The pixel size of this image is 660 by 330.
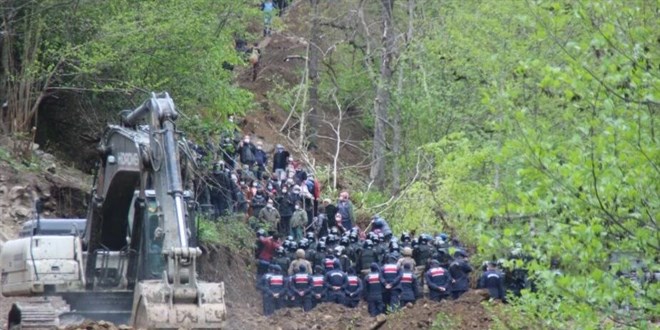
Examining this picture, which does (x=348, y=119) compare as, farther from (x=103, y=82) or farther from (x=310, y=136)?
(x=103, y=82)

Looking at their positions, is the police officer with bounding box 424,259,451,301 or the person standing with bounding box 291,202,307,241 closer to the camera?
the police officer with bounding box 424,259,451,301

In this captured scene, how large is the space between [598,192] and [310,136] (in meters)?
44.6

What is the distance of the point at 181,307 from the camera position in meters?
18.4

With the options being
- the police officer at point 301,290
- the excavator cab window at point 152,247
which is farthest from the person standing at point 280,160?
the excavator cab window at point 152,247

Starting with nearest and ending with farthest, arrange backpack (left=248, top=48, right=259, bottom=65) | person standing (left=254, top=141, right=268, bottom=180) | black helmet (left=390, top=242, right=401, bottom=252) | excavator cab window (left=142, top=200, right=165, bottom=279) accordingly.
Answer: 1. excavator cab window (left=142, top=200, right=165, bottom=279)
2. black helmet (left=390, top=242, right=401, bottom=252)
3. person standing (left=254, top=141, right=268, bottom=180)
4. backpack (left=248, top=48, right=259, bottom=65)

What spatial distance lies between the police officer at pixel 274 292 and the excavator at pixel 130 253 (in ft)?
37.9

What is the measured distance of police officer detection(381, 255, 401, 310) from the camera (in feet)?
115

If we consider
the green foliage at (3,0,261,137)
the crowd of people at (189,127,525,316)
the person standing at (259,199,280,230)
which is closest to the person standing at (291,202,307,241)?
the crowd of people at (189,127,525,316)

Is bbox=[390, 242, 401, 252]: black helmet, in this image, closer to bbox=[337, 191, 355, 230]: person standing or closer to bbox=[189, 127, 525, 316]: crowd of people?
bbox=[189, 127, 525, 316]: crowd of people

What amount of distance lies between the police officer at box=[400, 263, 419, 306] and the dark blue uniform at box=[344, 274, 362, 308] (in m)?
1.09

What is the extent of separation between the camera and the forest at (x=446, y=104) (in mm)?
Result: 14867

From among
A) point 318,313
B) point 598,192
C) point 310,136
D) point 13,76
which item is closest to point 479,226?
point 598,192

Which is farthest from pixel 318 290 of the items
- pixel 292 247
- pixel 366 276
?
pixel 292 247

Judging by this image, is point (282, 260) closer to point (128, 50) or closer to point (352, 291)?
point (352, 291)
